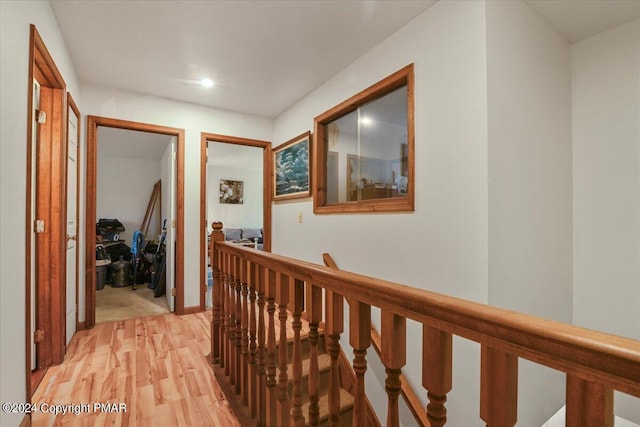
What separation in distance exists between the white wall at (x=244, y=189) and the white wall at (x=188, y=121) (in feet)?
8.29

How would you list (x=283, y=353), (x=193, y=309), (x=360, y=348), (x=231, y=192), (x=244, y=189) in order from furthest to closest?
(x=244, y=189)
(x=231, y=192)
(x=193, y=309)
(x=283, y=353)
(x=360, y=348)

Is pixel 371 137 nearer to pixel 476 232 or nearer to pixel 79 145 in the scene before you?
pixel 476 232

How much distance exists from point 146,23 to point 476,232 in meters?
2.59

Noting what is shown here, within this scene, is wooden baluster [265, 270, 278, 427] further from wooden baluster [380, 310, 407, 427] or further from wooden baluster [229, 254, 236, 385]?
wooden baluster [380, 310, 407, 427]

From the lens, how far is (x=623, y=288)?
1996 millimetres

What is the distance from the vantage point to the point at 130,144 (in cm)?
506

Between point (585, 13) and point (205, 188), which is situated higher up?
point (585, 13)

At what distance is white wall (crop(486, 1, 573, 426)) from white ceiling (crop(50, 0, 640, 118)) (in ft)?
0.93

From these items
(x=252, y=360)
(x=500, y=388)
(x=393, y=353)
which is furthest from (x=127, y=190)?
(x=500, y=388)

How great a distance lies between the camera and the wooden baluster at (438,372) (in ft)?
2.04

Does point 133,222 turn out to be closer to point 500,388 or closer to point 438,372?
point 438,372

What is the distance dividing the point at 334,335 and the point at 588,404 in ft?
1.96

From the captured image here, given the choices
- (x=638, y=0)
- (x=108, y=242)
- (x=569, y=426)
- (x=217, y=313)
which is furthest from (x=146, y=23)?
(x=108, y=242)

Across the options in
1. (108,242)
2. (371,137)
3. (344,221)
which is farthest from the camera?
(108,242)
